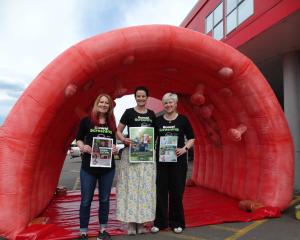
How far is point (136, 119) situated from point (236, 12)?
607 cm

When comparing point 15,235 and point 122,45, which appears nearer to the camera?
point 15,235

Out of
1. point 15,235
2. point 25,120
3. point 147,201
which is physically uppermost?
point 25,120

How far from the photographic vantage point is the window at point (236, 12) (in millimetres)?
7977

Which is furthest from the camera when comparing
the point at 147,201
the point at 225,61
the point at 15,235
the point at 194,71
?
the point at 194,71

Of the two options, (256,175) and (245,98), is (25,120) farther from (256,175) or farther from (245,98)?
(256,175)

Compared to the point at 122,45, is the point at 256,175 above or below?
below

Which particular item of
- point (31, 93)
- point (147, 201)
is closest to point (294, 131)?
point (147, 201)

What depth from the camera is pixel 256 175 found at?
5344 millimetres

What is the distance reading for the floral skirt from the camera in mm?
4023

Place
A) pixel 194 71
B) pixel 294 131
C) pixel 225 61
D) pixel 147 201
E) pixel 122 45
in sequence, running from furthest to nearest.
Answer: pixel 294 131 < pixel 194 71 < pixel 225 61 < pixel 122 45 < pixel 147 201

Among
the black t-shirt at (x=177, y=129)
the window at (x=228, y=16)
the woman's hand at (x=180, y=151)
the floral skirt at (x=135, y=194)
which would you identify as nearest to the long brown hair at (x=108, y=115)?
the floral skirt at (x=135, y=194)

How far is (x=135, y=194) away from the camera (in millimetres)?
4039

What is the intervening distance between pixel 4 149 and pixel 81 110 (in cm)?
148

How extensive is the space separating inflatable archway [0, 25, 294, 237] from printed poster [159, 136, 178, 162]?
127cm
